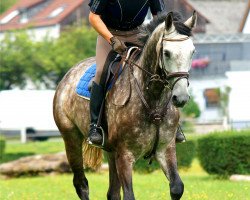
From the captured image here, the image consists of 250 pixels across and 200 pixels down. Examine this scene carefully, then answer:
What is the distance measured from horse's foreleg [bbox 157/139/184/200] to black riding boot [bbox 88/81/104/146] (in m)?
1.01

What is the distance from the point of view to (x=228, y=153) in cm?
2347

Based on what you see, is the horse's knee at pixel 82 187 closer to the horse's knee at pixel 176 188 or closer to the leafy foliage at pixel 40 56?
the horse's knee at pixel 176 188

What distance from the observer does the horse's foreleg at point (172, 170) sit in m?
11.1

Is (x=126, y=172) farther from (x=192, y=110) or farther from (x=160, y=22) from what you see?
(x=192, y=110)

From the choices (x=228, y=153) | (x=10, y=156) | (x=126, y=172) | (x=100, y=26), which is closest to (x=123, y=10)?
(x=100, y=26)

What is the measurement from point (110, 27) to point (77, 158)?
2.83 m

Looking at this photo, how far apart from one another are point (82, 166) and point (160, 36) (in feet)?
13.4

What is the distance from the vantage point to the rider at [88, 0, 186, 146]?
11.8 metres

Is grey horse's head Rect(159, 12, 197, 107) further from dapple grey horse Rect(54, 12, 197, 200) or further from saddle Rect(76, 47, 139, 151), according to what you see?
saddle Rect(76, 47, 139, 151)

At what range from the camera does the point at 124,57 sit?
11.6 m

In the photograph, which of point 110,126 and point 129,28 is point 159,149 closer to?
point 110,126

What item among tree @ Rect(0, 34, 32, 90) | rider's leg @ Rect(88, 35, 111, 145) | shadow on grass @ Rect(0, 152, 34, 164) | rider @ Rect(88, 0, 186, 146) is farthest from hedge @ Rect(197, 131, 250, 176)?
tree @ Rect(0, 34, 32, 90)

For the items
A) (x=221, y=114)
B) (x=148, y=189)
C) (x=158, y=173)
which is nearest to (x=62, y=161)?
(x=158, y=173)

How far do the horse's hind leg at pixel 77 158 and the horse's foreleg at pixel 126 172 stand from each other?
2.99 m
